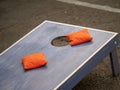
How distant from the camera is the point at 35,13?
15.4ft

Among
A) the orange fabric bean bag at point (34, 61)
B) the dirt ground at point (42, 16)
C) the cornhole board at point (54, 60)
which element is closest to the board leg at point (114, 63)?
the cornhole board at point (54, 60)

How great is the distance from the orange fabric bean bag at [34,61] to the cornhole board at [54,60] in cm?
4

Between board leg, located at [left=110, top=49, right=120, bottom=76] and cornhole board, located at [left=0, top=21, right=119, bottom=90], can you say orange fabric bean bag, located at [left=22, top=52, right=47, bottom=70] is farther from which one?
board leg, located at [left=110, top=49, right=120, bottom=76]

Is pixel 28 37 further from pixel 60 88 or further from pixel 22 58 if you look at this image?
pixel 60 88

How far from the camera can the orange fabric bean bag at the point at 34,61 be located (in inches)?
102

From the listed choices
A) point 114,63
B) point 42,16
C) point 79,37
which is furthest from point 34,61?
point 42,16

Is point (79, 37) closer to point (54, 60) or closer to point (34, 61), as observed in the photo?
point (54, 60)

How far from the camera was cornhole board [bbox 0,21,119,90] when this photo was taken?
2.41 m

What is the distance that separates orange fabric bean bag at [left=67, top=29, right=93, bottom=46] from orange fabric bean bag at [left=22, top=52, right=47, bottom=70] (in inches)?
12.2

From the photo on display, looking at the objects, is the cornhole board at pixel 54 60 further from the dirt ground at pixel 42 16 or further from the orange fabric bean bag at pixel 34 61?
the dirt ground at pixel 42 16

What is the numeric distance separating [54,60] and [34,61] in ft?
0.54

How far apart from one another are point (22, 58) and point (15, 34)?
1513mm

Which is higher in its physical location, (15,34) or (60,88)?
(60,88)

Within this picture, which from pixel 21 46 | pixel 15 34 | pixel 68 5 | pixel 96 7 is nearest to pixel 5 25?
pixel 15 34
